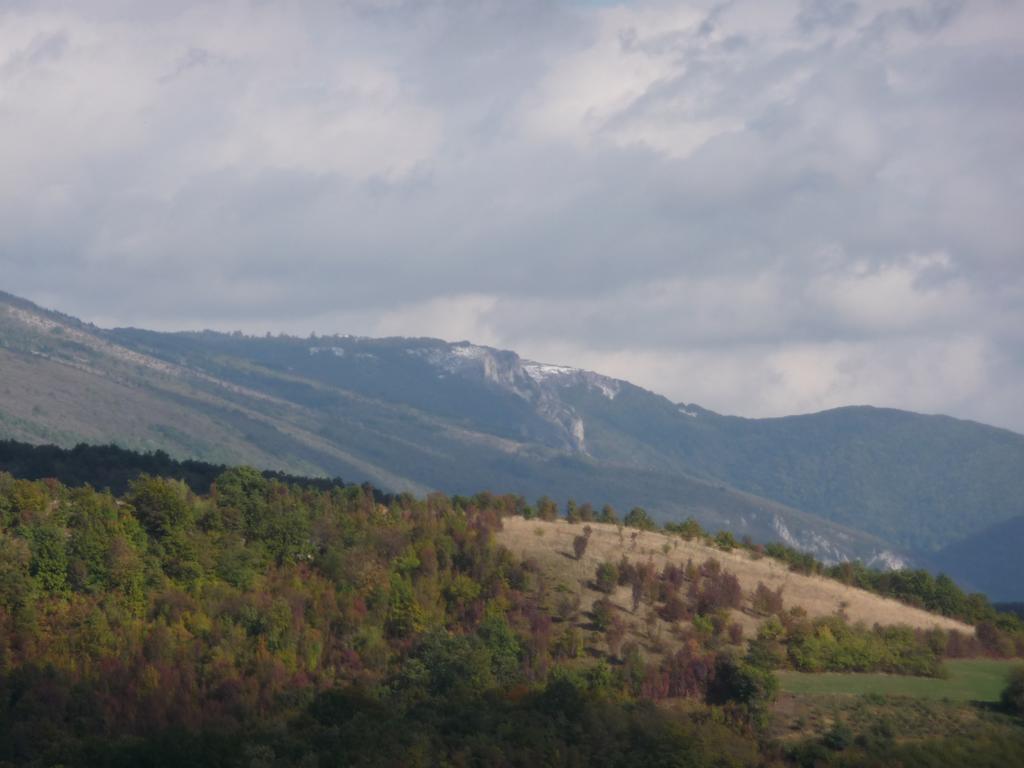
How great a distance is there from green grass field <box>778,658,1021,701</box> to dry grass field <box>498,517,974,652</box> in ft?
26.7

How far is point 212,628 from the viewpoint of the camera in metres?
79.4

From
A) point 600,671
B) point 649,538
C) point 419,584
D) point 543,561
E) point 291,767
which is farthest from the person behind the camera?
point 649,538

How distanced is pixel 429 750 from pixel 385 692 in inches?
469

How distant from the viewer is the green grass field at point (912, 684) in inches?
3076

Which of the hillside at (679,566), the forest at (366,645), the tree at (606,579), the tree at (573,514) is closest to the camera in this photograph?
the forest at (366,645)

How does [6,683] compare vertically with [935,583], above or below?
below

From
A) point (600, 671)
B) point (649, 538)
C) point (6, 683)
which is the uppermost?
point (649, 538)

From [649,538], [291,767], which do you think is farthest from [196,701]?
[649,538]

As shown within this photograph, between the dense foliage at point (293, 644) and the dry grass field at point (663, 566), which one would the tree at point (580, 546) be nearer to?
the dry grass field at point (663, 566)

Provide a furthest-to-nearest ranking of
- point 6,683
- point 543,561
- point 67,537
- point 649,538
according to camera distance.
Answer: point 649,538 < point 543,561 < point 67,537 < point 6,683

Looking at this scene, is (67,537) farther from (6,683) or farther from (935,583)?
(935,583)

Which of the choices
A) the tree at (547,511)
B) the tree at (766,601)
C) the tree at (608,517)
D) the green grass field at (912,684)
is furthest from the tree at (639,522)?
the green grass field at (912,684)

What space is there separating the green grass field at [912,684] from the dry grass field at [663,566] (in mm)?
8127

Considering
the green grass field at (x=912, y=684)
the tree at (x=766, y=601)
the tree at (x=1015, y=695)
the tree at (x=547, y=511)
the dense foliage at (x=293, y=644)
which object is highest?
the tree at (x=547, y=511)
